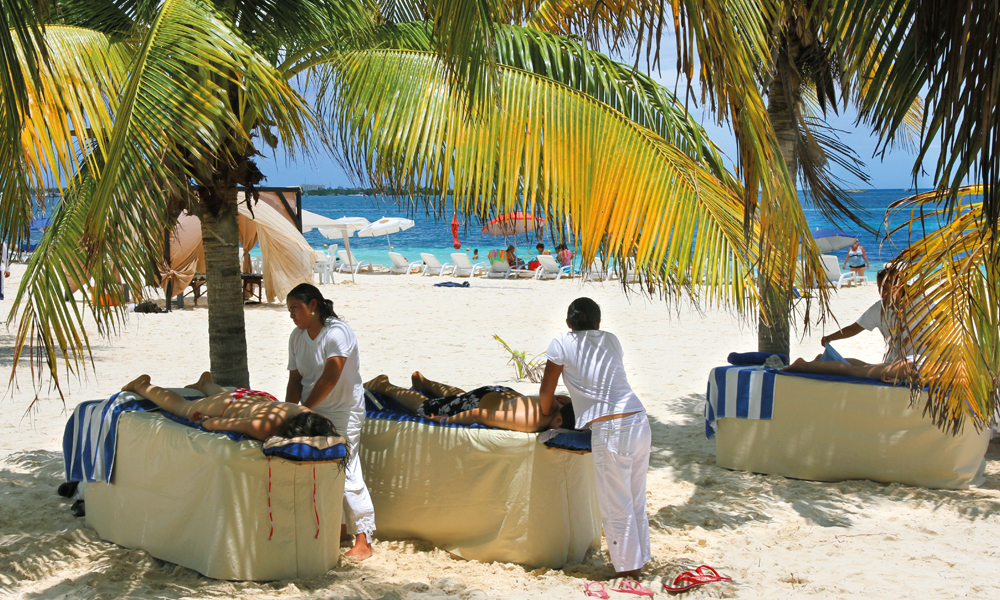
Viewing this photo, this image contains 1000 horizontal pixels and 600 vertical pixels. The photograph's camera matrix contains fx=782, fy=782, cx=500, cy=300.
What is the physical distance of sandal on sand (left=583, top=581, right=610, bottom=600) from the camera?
10.9 feet

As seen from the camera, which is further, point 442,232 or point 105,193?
point 442,232

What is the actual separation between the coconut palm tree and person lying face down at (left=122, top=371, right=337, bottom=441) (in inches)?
26.2

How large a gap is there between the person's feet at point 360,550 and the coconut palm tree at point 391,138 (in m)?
1.55

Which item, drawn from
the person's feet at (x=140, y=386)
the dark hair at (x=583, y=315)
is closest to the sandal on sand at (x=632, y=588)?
the dark hair at (x=583, y=315)

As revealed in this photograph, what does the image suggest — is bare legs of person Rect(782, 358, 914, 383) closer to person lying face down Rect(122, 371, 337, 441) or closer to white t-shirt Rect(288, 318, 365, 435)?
white t-shirt Rect(288, 318, 365, 435)

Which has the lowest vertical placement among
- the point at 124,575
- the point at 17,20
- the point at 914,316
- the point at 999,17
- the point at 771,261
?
the point at 124,575

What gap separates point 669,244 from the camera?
3357 millimetres

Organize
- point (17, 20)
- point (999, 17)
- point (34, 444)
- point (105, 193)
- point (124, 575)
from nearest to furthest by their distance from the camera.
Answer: point (999, 17) → point (17, 20) → point (105, 193) → point (124, 575) → point (34, 444)

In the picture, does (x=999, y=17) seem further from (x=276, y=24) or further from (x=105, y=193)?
(x=276, y=24)

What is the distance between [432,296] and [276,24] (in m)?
12.1

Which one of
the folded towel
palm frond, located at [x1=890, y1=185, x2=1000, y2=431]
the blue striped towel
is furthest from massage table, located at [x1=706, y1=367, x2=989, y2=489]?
palm frond, located at [x1=890, y1=185, x2=1000, y2=431]

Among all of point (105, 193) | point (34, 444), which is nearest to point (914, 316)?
point (105, 193)

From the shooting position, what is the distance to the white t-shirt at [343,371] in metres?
3.77

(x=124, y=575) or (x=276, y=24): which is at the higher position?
(x=276, y=24)
